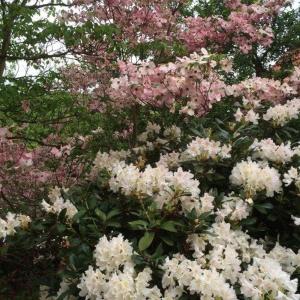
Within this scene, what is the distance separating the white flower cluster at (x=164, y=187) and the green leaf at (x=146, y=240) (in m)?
0.19

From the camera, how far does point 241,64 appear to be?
8.23 m

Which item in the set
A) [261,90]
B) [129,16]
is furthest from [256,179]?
[129,16]

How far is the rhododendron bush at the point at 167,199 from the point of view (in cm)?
222

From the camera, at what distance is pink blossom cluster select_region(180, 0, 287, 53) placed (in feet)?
20.2

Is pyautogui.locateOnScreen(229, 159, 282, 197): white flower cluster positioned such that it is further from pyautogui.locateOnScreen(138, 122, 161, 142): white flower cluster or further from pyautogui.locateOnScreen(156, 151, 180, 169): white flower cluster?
pyautogui.locateOnScreen(138, 122, 161, 142): white flower cluster

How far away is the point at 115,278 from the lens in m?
2.09

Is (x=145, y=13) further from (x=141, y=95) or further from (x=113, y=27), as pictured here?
(x=141, y=95)

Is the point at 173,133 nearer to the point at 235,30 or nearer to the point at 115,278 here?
the point at 115,278

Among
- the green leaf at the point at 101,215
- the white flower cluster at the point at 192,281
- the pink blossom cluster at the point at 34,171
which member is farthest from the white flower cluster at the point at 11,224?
the pink blossom cluster at the point at 34,171

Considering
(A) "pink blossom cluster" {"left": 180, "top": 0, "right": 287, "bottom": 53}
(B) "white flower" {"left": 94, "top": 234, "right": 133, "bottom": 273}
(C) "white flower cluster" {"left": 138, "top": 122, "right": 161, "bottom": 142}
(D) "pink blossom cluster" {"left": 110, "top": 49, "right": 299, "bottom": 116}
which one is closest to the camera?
(B) "white flower" {"left": 94, "top": 234, "right": 133, "bottom": 273}

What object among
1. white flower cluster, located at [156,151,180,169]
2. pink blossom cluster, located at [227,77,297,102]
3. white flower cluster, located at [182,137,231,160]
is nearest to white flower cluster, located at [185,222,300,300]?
white flower cluster, located at [182,137,231,160]

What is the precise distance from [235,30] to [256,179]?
413 cm

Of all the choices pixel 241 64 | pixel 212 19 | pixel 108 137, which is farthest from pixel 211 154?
pixel 241 64

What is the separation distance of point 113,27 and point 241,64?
4244mm
